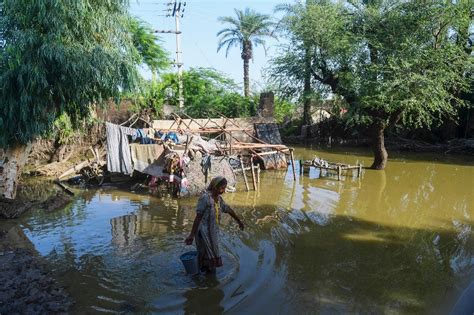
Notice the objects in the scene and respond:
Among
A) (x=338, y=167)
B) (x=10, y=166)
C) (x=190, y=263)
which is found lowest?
(x=190, y=263)

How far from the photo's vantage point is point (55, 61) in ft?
28.3

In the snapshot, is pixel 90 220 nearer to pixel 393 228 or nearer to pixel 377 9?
pixel 393 228

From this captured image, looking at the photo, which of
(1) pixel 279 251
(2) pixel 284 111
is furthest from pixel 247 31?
(1) pixel 279 251

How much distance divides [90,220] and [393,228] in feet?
22.3

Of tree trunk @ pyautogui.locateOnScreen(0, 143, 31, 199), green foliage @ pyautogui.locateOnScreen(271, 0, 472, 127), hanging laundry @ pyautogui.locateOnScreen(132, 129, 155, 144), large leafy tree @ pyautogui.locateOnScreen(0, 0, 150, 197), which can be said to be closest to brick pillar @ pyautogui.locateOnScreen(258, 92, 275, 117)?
green foliage @ pyautogui.locateOnScreen(271, 0, 472, 127)

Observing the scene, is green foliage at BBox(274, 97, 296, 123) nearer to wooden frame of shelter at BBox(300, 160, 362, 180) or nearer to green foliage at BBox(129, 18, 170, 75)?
green foliage at BBox(129, 18, 170, 75)

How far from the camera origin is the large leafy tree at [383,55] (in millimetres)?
13203

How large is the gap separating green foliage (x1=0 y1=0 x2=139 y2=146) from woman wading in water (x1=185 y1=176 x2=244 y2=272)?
457cm

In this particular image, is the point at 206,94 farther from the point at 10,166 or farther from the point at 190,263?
the point at 190,263

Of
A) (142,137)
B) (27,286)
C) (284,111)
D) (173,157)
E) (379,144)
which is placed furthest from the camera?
(284,111)

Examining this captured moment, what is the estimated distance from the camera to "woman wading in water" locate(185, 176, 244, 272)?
5750 millimetres

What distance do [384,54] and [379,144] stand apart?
3.53 metres

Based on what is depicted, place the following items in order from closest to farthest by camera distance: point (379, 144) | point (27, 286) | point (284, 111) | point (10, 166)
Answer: point (27, 286) < point (10, 166) < point (379, 144) < point (284, 111)

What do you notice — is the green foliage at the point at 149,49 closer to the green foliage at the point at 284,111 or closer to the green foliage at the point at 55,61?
the green foliage at the point at 284,111
